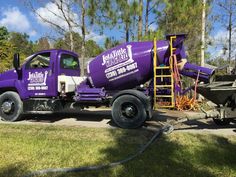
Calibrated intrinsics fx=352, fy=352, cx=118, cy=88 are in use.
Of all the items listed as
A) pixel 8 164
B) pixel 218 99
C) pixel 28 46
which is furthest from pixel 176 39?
pixel 28 46

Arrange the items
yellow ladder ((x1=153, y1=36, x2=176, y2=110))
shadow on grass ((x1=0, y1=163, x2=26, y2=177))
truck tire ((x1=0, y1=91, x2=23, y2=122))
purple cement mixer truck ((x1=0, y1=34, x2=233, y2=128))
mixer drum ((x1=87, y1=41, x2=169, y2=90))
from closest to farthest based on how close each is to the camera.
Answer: shadow on grass ((x1=0, y1=163, x2=26, y2=177)) → yellow ladder ((x1=153, y1=36, x2=176, y2=110)) → purple cement mixer truck ((x1=0, y1=34, x2=233, y2=128)) → mixer drum ((x1=87, y1=41, x2=169, y2=90)) → truck tire ((x1=0, y1=91, x2=23, y2=122))

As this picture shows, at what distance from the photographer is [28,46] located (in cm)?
8619

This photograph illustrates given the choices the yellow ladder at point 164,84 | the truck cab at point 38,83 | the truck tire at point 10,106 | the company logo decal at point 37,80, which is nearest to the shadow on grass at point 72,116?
the truck tire at point 10,106

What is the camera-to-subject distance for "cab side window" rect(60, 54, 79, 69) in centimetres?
1116

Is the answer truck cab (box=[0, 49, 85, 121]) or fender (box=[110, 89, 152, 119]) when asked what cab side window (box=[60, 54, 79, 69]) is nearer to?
truck cab (box=[0, 49, 85, 121])

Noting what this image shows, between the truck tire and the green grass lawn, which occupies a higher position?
the truck tire

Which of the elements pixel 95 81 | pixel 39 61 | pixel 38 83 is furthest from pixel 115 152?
pixel 39 61

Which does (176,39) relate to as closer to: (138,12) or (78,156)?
(78,156)

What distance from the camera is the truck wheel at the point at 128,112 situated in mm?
9555

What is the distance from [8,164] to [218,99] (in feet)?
18.2

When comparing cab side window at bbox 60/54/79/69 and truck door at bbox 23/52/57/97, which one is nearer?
truck door at bbox 23/52/57/97

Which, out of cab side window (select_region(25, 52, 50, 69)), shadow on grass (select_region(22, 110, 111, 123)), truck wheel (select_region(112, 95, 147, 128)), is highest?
cab side window (select_region(25, 52, 50, 69))

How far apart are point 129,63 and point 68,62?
2565mm

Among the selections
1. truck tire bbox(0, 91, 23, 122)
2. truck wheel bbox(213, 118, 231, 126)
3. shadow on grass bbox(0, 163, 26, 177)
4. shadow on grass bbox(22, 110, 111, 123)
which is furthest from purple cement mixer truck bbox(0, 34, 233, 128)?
shadow on grass bbox(0, 163, 26, 177)
